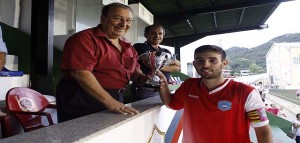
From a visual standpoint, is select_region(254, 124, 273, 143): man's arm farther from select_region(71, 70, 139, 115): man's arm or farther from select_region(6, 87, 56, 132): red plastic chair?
select_region(6, 87, 56, 132): red plastic chair

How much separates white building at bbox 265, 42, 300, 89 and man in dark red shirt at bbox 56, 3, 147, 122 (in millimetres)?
22995

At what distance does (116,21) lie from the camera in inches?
54.2

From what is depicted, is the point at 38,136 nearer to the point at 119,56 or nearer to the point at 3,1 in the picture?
the point at 119,56

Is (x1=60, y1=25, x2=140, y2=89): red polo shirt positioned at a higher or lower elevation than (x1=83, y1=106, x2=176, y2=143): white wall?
higher

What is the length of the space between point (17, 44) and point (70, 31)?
3.52ft

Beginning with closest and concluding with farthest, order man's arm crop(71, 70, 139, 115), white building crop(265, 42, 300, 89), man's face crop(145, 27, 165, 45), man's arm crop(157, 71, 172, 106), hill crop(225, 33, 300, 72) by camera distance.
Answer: man's arm crop(71, 70, 139, 115), man's arm crop(157, 71, 172, 106), man's face crop(145, 27, 165, 45), white building crop(265, 42, 300, 89), hill crop(225, 33, 300, 72)

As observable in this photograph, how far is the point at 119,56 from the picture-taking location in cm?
146

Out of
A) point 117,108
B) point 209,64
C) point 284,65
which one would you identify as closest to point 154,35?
point 209,64

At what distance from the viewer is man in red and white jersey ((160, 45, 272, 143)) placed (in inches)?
60.3

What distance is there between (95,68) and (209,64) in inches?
28.4

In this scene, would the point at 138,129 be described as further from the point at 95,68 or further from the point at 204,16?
the point at 204,16

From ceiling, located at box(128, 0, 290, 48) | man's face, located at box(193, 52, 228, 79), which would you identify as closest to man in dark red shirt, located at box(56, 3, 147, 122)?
man's face, located at box(193, 52, 228, 79)

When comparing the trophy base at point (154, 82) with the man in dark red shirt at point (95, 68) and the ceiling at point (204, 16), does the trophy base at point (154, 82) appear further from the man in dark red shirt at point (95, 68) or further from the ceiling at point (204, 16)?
the ceiling at point (204, 16)

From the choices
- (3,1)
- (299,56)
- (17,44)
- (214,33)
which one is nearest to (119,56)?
(17,44)
